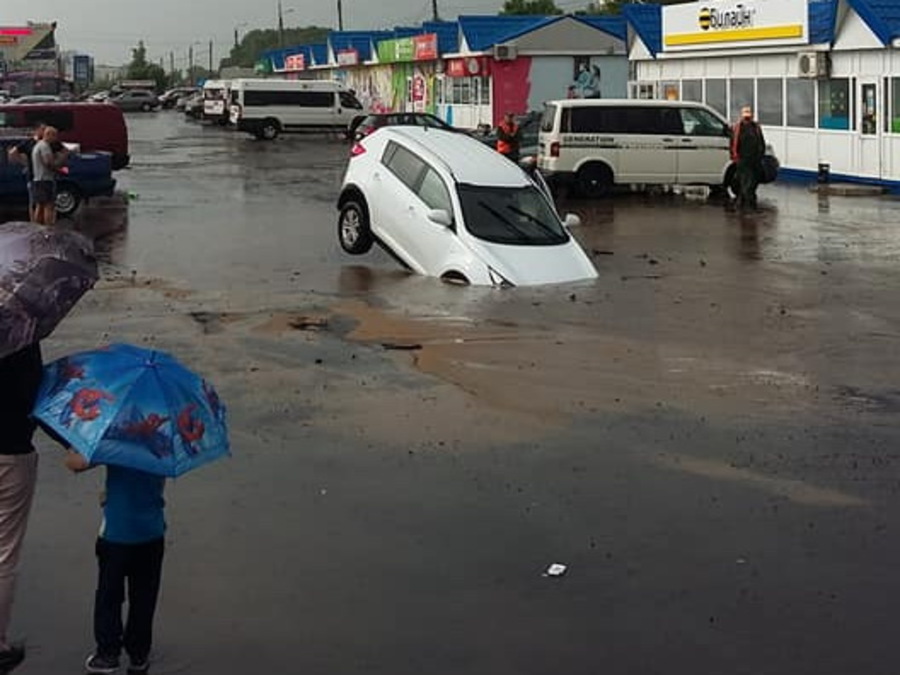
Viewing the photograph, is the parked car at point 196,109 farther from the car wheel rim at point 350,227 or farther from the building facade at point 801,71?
the car wheel rim at point 350,227

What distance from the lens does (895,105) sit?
2820 cm

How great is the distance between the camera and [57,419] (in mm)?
4949

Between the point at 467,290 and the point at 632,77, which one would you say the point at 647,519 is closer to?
the point at 467,290

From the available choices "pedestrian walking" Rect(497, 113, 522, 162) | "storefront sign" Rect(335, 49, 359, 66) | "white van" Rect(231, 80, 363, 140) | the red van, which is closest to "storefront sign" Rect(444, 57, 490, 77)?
"white van" Rect(231, 80, 363, 140)

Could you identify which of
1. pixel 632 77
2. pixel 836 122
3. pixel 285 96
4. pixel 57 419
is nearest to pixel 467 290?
pixel 57 419

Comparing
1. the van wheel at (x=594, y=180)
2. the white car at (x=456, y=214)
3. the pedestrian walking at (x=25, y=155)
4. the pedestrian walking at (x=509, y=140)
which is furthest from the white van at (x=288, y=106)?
the white car at (x=456, y=214)

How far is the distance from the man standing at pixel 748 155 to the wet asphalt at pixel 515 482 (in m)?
9.36

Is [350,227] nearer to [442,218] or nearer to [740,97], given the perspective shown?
[442,218]

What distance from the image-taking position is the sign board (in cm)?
3148

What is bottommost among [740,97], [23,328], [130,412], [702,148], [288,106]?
[130,412]

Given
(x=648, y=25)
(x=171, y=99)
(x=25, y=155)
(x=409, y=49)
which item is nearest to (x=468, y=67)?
(x=409, y=49)

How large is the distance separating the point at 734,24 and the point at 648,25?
5.50 metres

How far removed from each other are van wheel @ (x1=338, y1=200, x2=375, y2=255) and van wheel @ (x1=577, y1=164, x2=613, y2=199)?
10.1 metres

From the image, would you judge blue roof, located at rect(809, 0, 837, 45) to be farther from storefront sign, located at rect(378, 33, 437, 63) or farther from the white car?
storefront sign, located at rect(378, 33, 437, 63)
